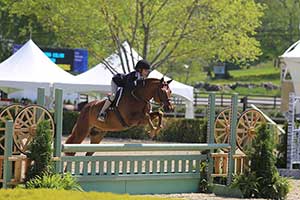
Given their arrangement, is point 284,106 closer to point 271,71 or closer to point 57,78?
point 57,78

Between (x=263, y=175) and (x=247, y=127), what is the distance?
115 centimetres

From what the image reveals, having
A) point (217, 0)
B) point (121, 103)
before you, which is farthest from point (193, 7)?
point (121, 103)

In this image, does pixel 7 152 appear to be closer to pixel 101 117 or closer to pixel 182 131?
pixel 101 117

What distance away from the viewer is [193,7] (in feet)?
91.2

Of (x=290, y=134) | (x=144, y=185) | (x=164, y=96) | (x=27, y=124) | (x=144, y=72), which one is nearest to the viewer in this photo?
(x=27, y=124)

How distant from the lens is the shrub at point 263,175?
461 inches

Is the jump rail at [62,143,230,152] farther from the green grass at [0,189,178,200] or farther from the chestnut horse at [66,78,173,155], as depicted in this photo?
the green grass at [0,189,178,200]

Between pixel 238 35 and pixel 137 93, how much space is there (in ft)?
54.1

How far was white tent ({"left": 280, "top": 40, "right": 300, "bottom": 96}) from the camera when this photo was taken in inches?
851

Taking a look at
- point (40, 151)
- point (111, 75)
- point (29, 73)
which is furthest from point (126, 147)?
point (111, 75)

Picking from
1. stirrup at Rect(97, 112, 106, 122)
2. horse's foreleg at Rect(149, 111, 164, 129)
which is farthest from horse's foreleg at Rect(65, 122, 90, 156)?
horse's foreleg at Rect(149, 111, 164, 129)

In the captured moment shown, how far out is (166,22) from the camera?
29.5 metres

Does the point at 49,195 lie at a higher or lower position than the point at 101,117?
lower

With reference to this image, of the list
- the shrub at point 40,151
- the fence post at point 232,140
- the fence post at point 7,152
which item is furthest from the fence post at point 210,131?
the fence post at point 7,152
